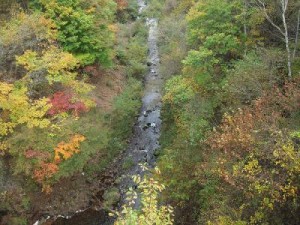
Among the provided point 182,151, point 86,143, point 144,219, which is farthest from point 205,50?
point 144,219

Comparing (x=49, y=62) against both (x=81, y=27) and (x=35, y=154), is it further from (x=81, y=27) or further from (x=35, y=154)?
(x=35, y=154)

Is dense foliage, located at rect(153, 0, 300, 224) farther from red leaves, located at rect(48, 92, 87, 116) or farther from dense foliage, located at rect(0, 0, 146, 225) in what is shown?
red leaves, located at rect(48, 92, 87, 116)

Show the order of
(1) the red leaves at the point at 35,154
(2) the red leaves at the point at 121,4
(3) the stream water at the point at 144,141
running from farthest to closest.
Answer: (2) the red leaves at the point at 121,4, (3) the stream water at the point at 144,141, (1) the red leaves at the point at 35,154

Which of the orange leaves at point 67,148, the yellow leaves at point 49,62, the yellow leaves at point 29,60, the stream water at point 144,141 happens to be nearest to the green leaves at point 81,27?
the yellow leaves at point 49,62

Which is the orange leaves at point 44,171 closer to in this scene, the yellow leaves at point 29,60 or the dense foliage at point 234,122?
the dense foliage at point 234,122

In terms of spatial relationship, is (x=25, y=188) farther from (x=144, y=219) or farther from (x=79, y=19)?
(x=144, y=219)

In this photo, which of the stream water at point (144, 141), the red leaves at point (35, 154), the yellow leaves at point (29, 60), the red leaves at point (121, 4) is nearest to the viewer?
the red leaves at point (35, 154)

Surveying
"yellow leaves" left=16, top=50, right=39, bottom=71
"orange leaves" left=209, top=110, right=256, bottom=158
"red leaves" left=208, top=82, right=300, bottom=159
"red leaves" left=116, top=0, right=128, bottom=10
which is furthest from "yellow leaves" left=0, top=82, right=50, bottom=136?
"red leaves" left=116, top=0, right=128, bottom=10
